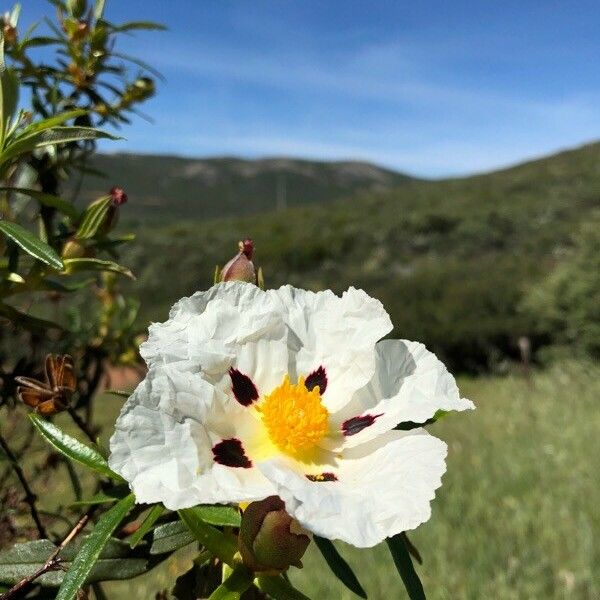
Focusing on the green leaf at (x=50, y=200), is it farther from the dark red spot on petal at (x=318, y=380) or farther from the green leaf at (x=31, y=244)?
the dark red spot on petal at (x=318, y=380)

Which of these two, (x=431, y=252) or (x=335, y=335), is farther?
(x=431, y=252)

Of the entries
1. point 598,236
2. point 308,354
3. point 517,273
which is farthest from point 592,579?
point 517,273

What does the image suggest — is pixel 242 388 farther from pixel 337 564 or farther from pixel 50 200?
pixel 50 200

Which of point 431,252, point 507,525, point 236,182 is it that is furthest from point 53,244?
point 236,182

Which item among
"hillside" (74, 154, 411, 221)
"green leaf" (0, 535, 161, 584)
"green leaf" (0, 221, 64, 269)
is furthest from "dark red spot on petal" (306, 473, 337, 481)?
"hillside" (74, 154, 411, 221)

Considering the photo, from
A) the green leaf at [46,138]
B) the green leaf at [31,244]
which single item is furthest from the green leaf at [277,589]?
the green leaf at [46,138]

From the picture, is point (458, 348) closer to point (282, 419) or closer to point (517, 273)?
point (517, 273)
